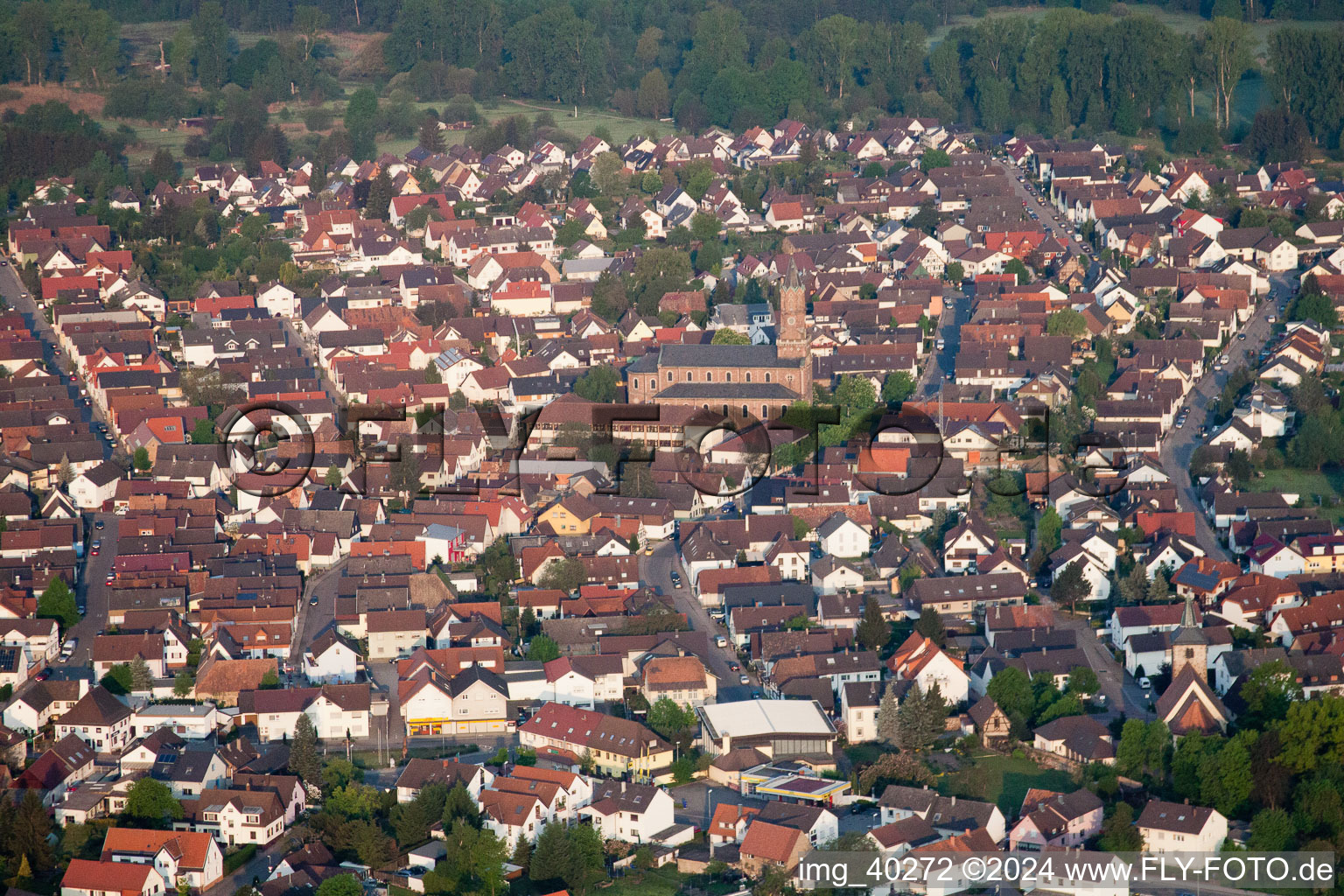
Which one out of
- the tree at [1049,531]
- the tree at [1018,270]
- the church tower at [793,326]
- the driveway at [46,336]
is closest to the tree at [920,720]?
the tree at [1049,531]

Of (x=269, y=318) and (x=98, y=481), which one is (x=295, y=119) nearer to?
(x=269, y=318)

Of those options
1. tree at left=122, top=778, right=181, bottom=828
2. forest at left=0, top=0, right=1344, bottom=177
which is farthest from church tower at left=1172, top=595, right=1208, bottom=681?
forest at left=0, top=0, right=1344, bottom=177

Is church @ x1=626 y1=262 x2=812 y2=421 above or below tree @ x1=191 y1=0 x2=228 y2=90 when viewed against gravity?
below

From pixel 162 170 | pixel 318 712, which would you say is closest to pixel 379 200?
pixel 162 170

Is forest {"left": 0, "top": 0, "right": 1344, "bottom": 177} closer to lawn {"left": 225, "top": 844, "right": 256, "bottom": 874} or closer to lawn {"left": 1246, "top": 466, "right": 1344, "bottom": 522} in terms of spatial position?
lawn {"left": 1246, "top": 466, "right": 1344, "bottom": 522}

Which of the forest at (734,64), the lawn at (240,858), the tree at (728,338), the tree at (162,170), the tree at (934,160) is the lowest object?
the lawn at (240,858)

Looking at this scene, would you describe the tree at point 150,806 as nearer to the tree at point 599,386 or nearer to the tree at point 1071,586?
the tree at point 1071,586

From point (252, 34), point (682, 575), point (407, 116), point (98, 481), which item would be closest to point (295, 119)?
point (407, 116)
